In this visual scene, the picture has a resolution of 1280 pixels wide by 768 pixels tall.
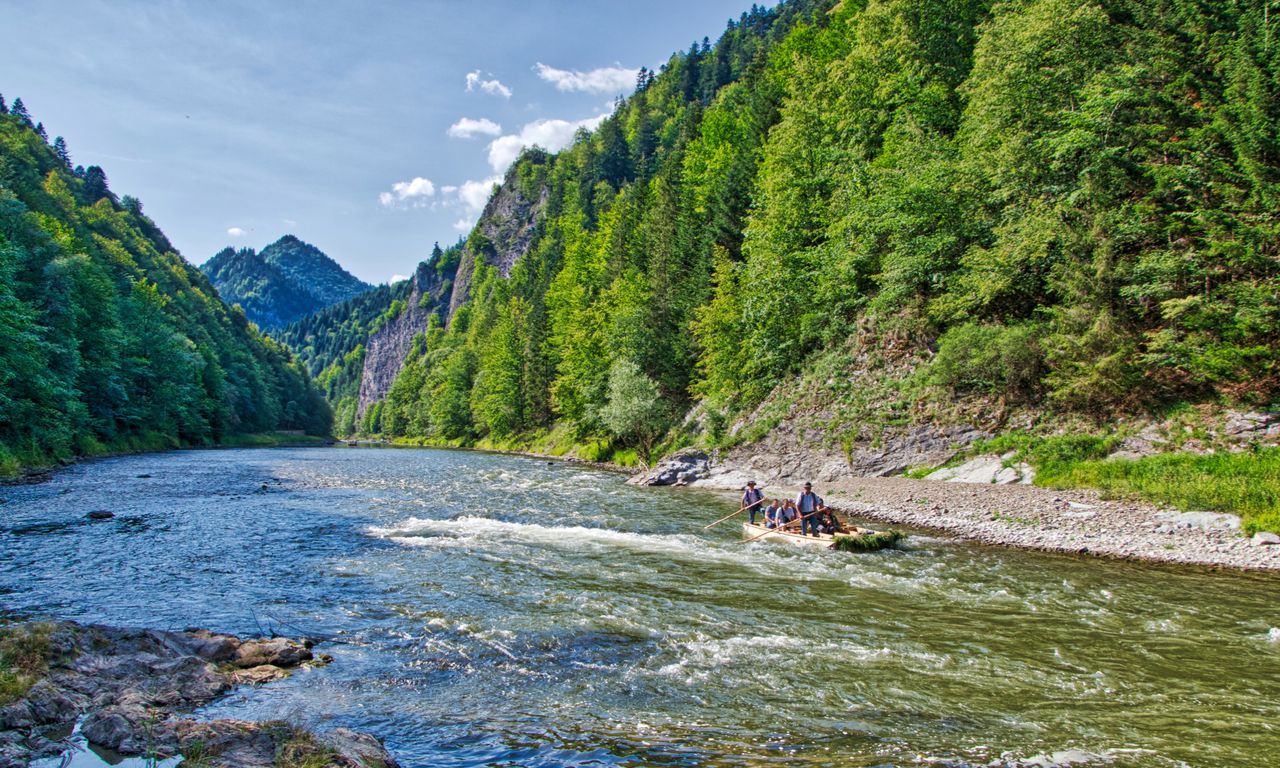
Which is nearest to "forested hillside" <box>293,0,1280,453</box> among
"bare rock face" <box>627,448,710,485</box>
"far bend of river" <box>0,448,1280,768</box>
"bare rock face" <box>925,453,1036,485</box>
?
"bare rock face" <box>925,453,1036,485</box>

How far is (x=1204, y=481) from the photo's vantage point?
1791 cm

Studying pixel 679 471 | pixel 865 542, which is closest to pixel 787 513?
pixel 865 542

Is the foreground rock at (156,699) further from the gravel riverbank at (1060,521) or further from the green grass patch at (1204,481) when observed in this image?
the green grass patch at (1204,481)

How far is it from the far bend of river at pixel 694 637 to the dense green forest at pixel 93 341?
21253 millimetres

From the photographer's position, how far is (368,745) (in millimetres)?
6730

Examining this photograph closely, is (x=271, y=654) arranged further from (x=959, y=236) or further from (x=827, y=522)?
(x=959, y=236)

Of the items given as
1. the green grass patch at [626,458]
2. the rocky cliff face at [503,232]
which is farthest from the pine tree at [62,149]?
the green grass patch at [626,458]

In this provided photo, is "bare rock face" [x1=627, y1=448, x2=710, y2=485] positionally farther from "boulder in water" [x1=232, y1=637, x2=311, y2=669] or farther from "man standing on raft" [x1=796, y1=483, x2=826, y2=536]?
"boulder in water" [x1=232, y1=637, x2=311, y2=669]

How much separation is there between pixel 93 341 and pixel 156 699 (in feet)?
188

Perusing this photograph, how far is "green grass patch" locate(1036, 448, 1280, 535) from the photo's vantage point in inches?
655

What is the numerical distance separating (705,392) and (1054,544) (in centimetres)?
3076

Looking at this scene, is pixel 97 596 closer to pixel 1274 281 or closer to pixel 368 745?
pixel 368 745

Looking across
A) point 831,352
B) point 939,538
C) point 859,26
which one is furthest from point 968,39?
point 939,538

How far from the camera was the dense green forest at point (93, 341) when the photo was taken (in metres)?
36.7
